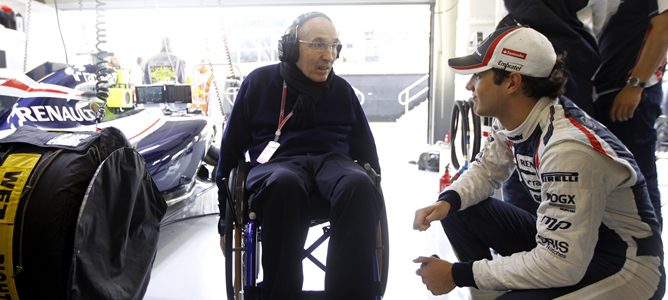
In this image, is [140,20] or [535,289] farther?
[140,20]

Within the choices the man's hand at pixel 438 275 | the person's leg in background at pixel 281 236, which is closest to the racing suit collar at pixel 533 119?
the man's hand at pixel 438 275

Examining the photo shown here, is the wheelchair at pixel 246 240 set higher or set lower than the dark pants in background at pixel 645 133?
lower

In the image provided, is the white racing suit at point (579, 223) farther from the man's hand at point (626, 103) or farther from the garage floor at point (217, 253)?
the garage floor at point (217, 253)

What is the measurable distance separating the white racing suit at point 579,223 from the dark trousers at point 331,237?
1.02 feet

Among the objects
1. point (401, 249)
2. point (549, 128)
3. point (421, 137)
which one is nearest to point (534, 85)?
point (549, 128)

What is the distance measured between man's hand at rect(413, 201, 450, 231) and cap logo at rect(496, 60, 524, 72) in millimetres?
402

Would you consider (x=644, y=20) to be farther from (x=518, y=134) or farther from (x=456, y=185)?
(x=456, y=185)

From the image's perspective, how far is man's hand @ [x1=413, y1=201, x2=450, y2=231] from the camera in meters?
1.31

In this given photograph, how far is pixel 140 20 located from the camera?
251 inches

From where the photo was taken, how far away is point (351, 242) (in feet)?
4.38

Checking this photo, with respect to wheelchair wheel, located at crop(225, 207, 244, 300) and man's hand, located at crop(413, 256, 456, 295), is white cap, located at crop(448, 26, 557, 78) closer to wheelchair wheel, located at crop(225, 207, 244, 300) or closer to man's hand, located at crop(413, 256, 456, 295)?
man's hand, located at crop(413, 256, 456, 295)

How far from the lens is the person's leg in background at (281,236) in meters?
1.32

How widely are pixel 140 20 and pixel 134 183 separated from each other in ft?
18.9

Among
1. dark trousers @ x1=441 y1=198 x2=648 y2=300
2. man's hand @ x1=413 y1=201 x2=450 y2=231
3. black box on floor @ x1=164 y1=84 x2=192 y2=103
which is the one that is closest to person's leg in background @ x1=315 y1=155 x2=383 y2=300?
man's hand @ x1=413 y1=201 x2=450 y2=231
